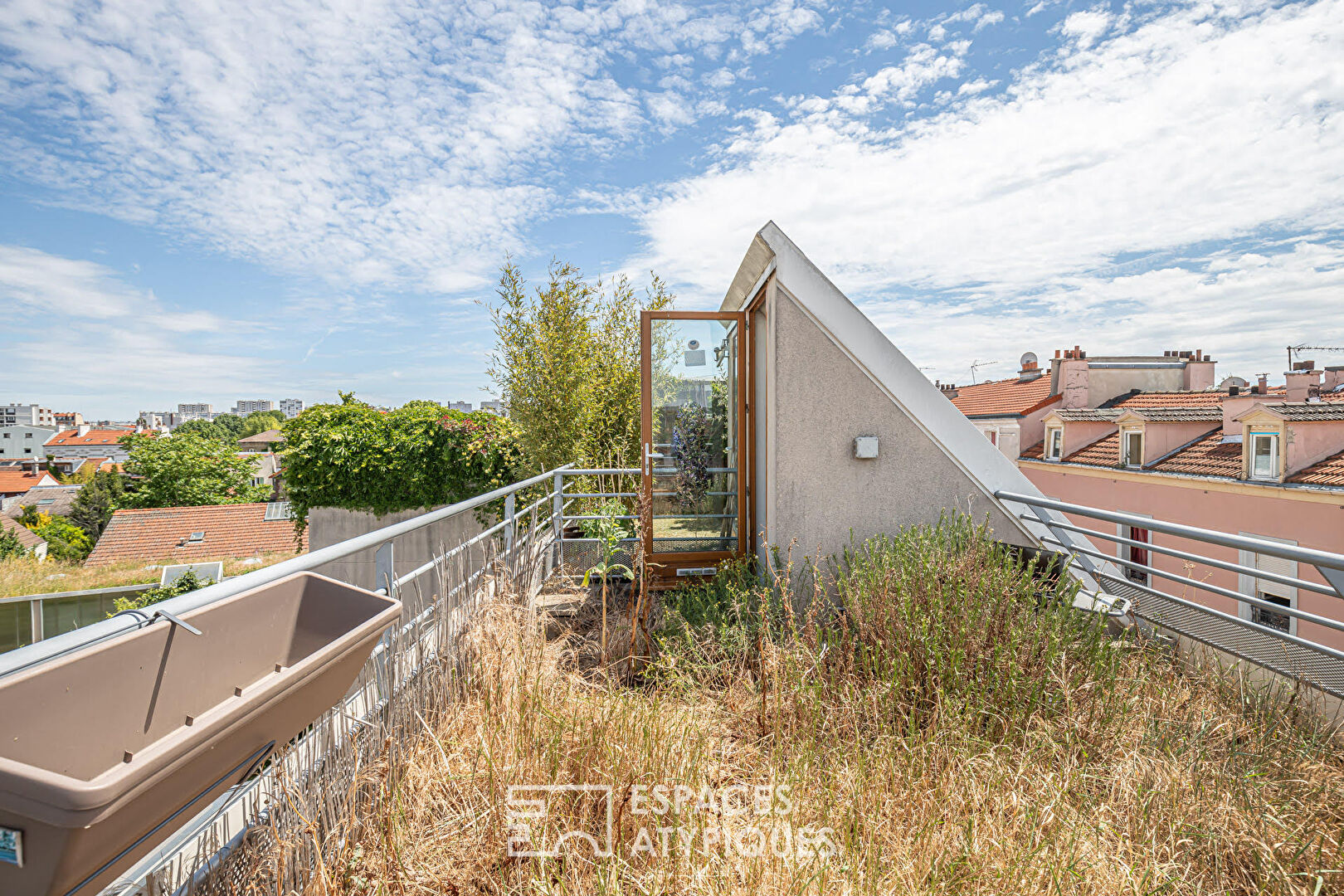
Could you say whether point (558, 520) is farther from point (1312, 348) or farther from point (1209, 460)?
point (1312, 348)

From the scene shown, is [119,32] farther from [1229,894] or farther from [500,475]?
[1229,894]

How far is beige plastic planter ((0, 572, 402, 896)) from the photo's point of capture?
94 cm

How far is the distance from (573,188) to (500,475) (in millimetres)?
4860

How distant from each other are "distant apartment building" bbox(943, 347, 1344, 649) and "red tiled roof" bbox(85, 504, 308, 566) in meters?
26.1

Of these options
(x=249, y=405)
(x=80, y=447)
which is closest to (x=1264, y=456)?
(x=80, y=447)

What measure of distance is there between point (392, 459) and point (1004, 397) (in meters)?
26.4

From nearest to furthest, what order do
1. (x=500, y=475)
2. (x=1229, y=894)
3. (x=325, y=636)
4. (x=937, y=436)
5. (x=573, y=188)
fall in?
1. (x=1229, y=894)
2. (x=325, y=636)
3. (x=937, y=436)
4. (x=573, y=188)
5. (x=500, y=475)

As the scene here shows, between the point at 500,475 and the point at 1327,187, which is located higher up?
the point at 1327,187

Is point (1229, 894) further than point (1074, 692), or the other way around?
point (1074, 692)

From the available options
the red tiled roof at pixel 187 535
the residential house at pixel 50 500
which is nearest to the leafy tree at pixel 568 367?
the red tiled roof at pixel 187 535

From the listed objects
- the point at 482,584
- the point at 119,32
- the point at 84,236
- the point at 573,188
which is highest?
the point at 84,236

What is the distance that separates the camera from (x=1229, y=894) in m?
1.58

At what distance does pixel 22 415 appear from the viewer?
99688 mm

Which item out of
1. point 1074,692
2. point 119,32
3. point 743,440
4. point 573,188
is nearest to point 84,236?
point 119,32
